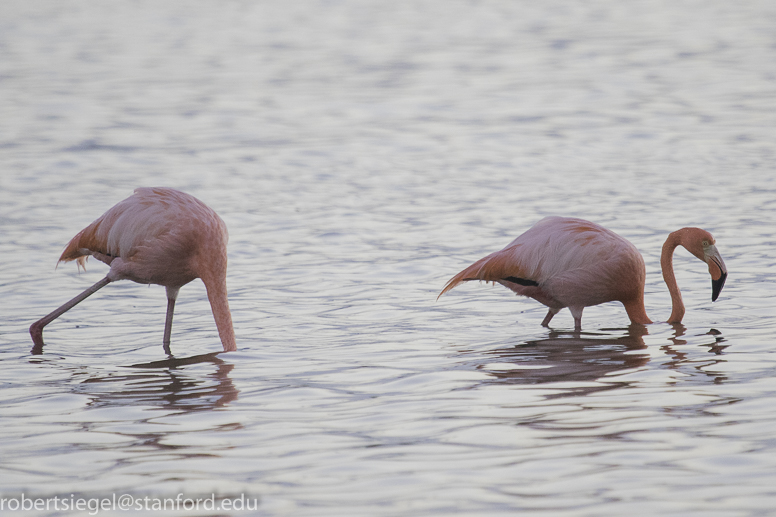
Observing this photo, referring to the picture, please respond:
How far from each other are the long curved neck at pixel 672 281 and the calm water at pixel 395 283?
0.41 feet

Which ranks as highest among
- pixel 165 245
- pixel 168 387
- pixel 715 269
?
pixel 165 245

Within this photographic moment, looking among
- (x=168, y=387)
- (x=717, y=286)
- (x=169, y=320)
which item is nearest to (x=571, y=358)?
(x=717, y=286)

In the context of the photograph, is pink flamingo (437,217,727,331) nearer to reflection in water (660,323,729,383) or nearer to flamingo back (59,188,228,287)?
reflection in water (660,323,729,383)

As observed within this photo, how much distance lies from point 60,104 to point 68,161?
324 cm

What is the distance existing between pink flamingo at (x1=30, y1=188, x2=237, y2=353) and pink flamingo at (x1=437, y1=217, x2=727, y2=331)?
1.29 m

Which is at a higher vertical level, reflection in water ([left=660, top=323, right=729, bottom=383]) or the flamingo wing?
the flamingo wing

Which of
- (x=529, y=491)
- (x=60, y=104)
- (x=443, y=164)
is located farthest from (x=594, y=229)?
(x=60, y=104)

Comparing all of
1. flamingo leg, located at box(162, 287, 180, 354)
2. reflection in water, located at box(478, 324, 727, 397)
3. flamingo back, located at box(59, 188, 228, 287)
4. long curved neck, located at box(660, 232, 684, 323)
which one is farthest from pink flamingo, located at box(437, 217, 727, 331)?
flamingo leg, located at box(162, 287, 180, 354)

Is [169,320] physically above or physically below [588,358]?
above

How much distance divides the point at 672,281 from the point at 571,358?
1.08 metres

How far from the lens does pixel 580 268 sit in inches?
230

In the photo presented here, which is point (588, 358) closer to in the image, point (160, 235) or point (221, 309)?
point (221, 309)

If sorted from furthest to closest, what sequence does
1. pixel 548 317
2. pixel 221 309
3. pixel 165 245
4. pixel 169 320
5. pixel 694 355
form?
pixel 548 317, pixel 169 320, pixel 165 245, pixel 221 309, pixel 694 355

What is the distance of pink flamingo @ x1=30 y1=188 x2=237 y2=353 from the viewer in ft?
18.4
